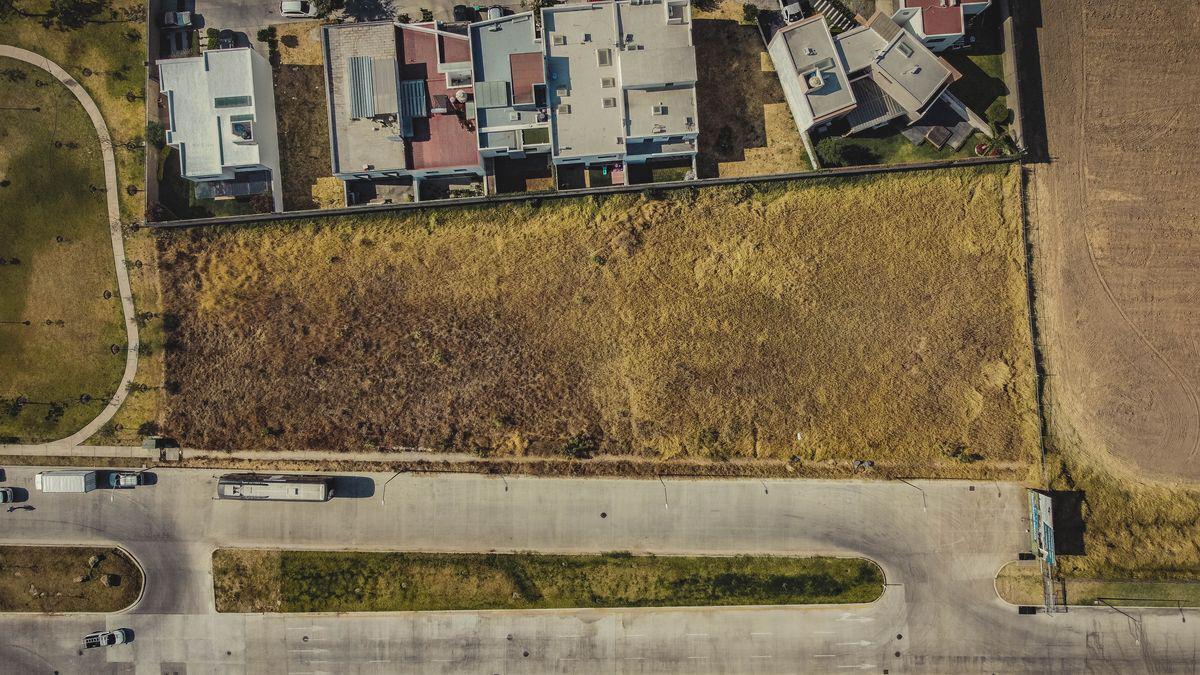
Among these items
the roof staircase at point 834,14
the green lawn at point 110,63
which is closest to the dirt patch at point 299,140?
the green lawn at point 110,63

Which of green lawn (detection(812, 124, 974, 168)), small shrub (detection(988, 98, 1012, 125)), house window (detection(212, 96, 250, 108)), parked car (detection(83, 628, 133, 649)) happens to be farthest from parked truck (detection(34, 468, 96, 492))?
small shrub (detection(988, 98, 1012, 125))

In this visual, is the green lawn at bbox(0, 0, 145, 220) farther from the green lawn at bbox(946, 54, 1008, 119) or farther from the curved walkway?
the green lawn at bbox(946, 54, 1008, 119)

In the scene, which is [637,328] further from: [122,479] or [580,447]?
[122,479]

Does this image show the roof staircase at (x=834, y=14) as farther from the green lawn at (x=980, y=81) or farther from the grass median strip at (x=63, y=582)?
the grass median strip at (x=63, y=582)

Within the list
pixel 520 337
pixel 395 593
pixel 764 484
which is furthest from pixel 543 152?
pixel 395 593

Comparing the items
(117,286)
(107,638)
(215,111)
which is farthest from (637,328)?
(107,638)

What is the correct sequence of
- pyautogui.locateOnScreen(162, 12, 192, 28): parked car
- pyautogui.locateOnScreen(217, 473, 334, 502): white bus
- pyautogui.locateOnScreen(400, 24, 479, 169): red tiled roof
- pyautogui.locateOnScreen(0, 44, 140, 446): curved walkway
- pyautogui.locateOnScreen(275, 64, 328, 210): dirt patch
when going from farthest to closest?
pyautogui.locateOnScreen(0, 44, 140, 446): curved walkway, pyautogui.locateOnScreen(275, 64, 328, 210): dirt patch, pyautogui.locateOnScreen(162, 12, 192, 28): parked car, pyautogui.locateOnScreen(217, 473, 334, 502): white bus, pyautogui.locateOnScreen(400, 24, 479, 169): red tiled roof

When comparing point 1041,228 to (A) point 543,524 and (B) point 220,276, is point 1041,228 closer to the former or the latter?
(A) point 543,524
